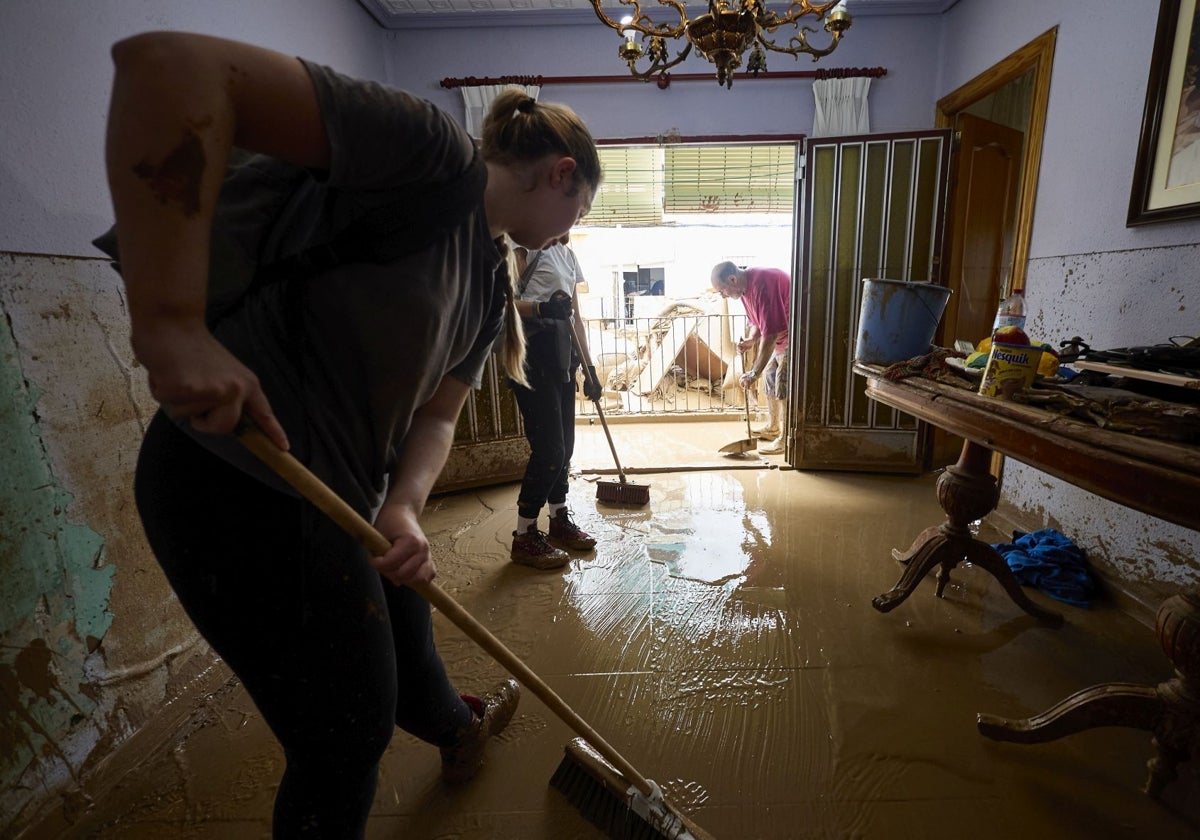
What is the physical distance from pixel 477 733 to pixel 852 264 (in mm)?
3451

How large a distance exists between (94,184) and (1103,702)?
2.90m

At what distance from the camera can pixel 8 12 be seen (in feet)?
4.05

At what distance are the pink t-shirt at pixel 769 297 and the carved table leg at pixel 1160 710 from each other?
3244 millimetres

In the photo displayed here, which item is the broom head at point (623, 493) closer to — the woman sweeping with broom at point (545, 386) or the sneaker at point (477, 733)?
the woman sweeping with broom at point (545, 386)

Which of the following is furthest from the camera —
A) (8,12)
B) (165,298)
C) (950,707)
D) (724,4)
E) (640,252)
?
(640,252)

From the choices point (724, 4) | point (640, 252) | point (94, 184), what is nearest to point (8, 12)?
point (94, 184)

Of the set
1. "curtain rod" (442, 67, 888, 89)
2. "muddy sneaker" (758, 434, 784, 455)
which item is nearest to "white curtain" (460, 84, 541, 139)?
"curtain rod" (442, 67, 888, 89)

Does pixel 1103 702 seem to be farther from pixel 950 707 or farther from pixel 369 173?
pixel 369 173

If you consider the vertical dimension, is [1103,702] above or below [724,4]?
below

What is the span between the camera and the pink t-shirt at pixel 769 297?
4.26 metres

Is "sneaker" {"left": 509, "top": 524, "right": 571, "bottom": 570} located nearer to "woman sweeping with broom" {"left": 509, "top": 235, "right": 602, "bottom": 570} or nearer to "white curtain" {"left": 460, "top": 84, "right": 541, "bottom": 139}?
"woman sweeping with broom" {"left": 509, "top": 235, "right": 602, "bottom": 570}

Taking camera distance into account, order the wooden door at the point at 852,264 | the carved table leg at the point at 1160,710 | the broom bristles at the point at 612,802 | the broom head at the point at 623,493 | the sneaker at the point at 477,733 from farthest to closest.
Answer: the wooden door at the point at 852,264, the broom head at the point at 623,493, the sneaker at the point at 477,733, the carved table leg at the point at 1160,710, the broom bristles at the point at 612,802

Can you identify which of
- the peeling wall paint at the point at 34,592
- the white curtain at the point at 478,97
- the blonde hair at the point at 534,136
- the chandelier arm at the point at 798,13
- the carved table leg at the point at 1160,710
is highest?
the white curtain at the point at 478,97

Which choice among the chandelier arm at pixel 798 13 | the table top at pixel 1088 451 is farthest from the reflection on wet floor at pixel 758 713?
the chandelier arm at pixel 798 13
